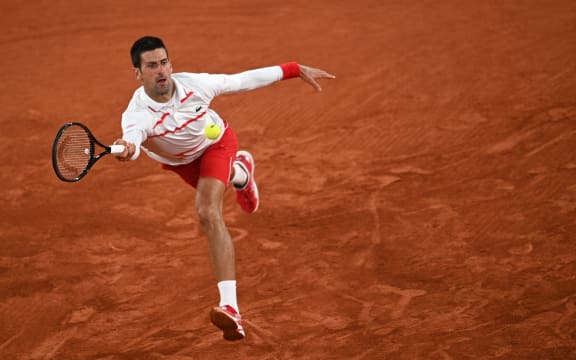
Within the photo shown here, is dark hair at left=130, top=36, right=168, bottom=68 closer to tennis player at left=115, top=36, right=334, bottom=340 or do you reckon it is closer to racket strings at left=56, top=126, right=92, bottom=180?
tennis player at left=115, top=36, right=334, bottom=340

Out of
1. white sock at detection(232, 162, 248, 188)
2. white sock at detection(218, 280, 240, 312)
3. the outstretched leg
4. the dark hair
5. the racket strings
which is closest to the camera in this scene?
the outstretched leg

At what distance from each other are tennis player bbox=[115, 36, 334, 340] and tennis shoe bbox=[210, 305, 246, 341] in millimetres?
11

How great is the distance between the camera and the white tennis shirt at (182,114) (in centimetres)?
590

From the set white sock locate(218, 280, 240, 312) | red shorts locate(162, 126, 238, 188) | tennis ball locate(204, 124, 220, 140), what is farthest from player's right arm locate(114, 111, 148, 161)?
white sock locate(218, 280, 240, 312)

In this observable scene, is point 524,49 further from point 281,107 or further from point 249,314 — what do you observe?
point 249,314

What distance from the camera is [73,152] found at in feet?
18.3

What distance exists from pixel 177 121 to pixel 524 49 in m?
5.60

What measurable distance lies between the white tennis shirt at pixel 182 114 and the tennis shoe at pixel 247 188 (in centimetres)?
77

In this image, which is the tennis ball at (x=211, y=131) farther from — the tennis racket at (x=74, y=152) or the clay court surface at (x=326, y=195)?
the clay court surface at (x=326, y=195)

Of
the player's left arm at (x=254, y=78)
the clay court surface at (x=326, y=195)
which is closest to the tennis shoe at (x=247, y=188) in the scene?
the clay court surface at (x=326, y=195)

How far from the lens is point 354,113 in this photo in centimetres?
924

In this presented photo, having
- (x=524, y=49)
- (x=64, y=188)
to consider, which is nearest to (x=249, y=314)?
(x=64, y=188)

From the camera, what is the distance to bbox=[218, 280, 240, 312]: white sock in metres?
5.36

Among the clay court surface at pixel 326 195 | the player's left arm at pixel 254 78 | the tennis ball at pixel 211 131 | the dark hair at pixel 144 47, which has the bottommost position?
the clay court surface at pixel 326 195
